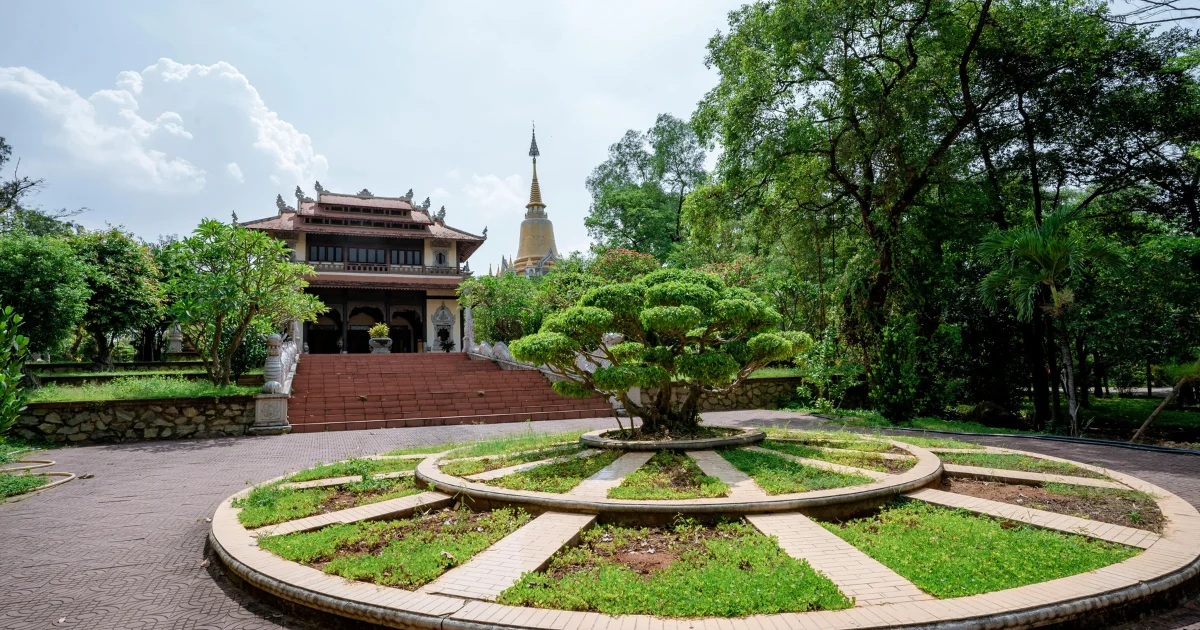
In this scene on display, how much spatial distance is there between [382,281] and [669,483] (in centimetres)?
2572

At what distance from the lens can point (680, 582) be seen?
11.3 feet

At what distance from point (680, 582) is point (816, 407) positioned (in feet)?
39.8

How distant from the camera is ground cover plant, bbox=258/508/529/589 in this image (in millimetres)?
3695

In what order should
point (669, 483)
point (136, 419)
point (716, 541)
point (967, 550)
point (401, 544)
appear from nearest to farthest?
point (967, 550)
point (716, 541)
point (401, 544)
point (669, 483)
point (136, 419)

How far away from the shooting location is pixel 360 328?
103ft

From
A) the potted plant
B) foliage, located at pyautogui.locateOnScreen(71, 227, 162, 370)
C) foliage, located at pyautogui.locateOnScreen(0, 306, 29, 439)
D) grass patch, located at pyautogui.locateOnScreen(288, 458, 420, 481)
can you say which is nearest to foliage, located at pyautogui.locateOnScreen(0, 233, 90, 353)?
foliage, located at pyautogui.locateOnScreen(71, 227, 162, 370)

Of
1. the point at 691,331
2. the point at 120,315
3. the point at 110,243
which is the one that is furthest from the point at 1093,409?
the point at 110,243

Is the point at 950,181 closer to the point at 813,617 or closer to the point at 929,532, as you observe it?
the point at 929,532

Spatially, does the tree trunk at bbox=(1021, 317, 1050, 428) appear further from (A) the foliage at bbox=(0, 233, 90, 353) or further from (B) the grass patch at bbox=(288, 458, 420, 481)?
(A) the foliage at bbox=(0, 233, 90, 353)

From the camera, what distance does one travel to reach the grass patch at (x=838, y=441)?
753cm

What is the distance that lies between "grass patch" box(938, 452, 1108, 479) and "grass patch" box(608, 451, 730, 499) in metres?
3.21

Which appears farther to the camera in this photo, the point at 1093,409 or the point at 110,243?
the point at 110,243

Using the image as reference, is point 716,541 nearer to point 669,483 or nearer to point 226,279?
point 669,483

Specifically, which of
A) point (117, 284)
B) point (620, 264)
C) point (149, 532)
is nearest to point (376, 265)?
point (117, 284)
